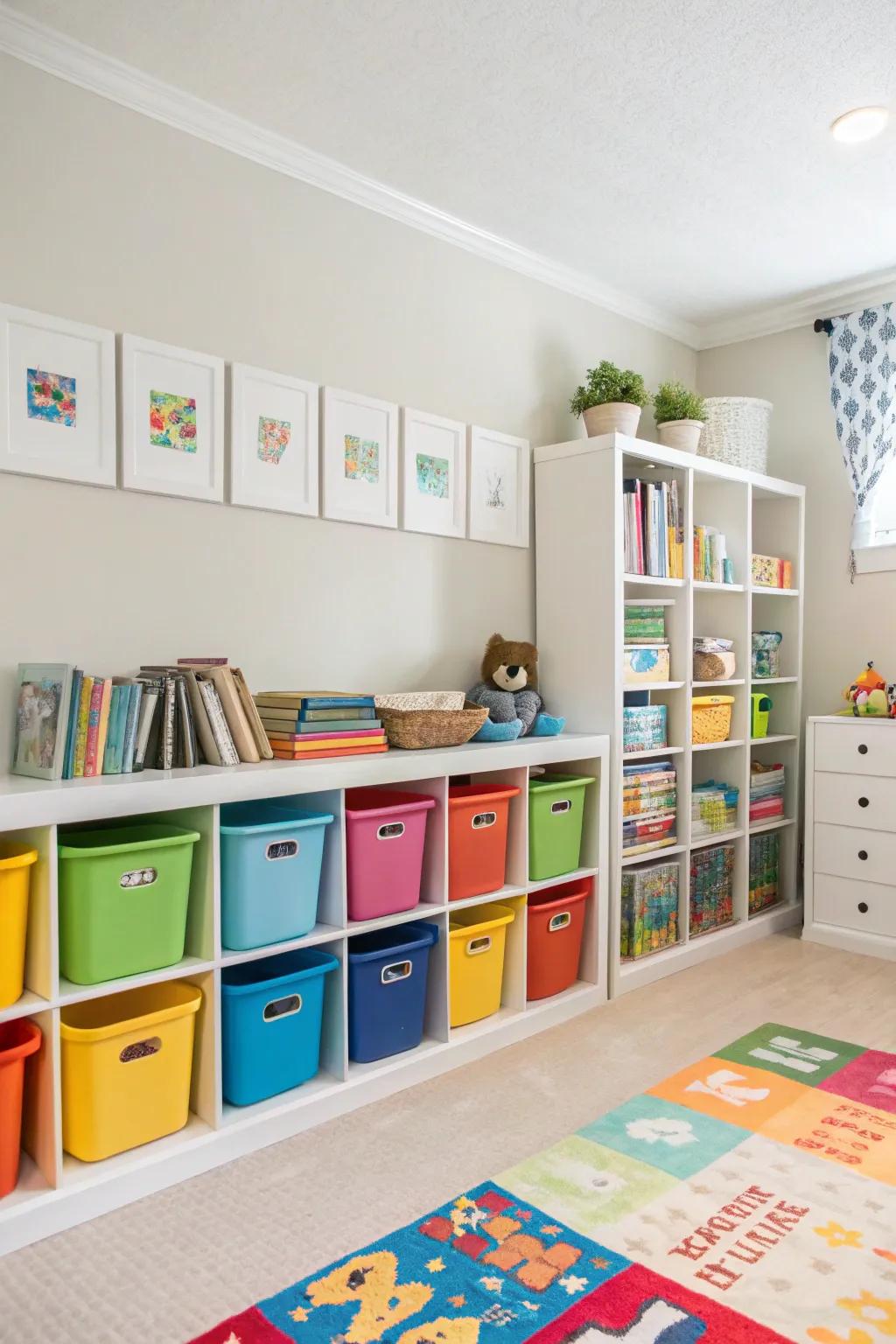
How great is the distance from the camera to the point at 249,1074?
2.14 meters

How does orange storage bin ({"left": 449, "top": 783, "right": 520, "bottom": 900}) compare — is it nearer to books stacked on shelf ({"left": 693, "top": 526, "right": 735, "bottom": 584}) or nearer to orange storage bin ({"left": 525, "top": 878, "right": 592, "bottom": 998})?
orange storage bin ({"left": 525, "top": 878, "right": 592, "bottom": 998})

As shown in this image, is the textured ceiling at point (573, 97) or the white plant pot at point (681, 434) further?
the white plant pot at point (681, 434)

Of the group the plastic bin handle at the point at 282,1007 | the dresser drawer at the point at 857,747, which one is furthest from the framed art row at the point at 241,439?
the dresser drawer at the point at 857,747

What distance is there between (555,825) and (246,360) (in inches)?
63.6

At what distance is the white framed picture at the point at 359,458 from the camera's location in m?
2.80

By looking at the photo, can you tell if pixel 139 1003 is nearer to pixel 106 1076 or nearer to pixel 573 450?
pixel 106 1076

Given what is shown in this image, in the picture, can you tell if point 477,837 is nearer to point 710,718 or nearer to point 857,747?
point 710,718

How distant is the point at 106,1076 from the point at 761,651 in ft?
9.66

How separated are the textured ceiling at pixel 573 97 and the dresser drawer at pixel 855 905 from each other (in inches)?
92.3

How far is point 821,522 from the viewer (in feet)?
13.3

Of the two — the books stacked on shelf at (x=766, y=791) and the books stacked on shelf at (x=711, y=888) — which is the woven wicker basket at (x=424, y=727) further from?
the books stacked on shelf at (x=766, y=791)

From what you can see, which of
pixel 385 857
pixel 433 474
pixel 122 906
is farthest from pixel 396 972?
pixel 433 474

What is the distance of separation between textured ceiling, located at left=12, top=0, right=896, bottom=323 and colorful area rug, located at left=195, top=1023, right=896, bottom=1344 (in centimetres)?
255

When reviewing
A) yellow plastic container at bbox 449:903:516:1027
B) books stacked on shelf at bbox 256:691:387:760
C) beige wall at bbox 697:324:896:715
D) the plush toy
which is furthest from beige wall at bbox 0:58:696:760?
beige wall at bbox 697:324:896:715
